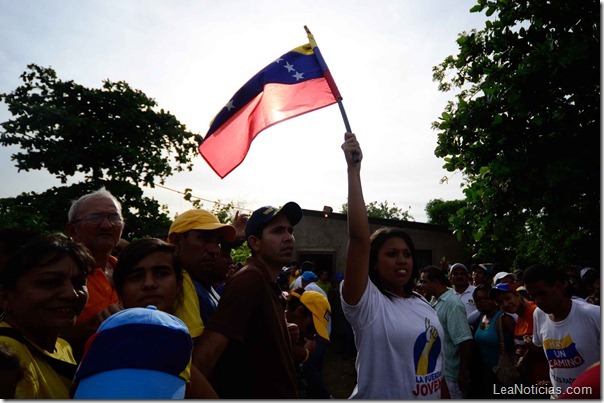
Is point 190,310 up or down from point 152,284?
down

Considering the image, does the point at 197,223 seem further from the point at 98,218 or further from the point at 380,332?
the point at 380,332

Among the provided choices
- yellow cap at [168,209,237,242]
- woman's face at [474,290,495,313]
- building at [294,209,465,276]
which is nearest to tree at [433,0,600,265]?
woman's face at [474,290,495,313]

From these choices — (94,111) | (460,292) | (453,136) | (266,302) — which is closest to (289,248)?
(266,302)

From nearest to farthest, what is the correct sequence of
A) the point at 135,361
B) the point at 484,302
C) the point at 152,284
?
1. the point at 135,361
2. the point at 152,284
3. the point at 484,302

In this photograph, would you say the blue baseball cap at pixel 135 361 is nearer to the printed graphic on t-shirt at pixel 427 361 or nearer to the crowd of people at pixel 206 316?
the crowd of people at pixel 206 316

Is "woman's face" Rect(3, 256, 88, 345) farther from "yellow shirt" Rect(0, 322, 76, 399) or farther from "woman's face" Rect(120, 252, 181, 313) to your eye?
"woman's face" Rect(120, 252, 181, 313)

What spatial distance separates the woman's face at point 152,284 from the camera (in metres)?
1.87

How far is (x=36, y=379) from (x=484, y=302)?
200 inches

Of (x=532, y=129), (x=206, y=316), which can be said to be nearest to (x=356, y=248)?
(x=206, y=316)

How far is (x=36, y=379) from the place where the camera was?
1418mm

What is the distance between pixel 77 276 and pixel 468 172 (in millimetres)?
6931

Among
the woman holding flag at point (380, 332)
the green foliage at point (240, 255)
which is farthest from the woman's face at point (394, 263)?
the green foliage at point (240, 255)

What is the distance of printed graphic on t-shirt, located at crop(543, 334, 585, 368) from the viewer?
321cm

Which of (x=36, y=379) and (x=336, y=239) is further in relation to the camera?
(x=336, y=239)
